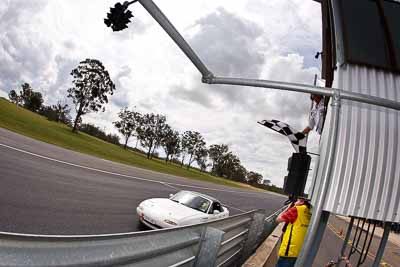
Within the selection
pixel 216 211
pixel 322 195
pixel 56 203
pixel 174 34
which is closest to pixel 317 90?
pixel 322 195

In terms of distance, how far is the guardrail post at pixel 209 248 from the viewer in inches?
141

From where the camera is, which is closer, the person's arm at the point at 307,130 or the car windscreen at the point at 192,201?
the person's arm at the point at 307,130

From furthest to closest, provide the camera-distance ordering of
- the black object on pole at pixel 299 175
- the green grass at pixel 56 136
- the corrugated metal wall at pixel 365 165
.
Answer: the green grass at pixel 56 136
the black object on pole at pixel 299 175
the corrugated metal wall at pixel 365 165

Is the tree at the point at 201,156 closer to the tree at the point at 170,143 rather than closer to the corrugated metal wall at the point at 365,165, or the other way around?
the tree at the point at 170,143

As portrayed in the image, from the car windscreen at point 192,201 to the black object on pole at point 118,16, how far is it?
8.77m

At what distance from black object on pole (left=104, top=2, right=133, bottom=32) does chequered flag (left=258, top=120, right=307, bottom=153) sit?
1.84m

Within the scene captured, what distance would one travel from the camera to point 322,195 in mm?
2688

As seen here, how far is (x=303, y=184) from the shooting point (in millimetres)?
3037

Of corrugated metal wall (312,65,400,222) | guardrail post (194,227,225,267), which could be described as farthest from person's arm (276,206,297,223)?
corrugated metal wall (312,65,400,222)

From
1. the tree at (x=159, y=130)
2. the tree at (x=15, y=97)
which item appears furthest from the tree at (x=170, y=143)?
the tree at (x=15, y=97)

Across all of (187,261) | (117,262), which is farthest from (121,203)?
(117,262)

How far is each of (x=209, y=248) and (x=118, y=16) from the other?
262 centimetres

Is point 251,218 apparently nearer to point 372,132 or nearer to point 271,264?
point 271,264

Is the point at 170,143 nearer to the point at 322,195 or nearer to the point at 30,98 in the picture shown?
the point at 30,98
